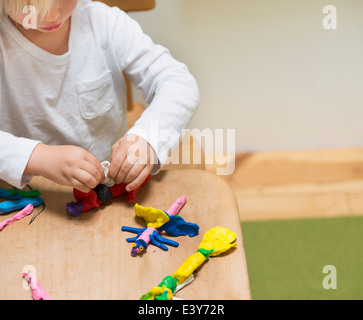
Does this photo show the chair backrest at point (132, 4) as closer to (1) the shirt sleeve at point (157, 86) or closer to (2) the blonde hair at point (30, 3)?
(1) the shirt sleeve at point (157, 86)

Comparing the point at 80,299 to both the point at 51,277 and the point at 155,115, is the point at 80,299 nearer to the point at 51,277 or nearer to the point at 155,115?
the point at 51,277

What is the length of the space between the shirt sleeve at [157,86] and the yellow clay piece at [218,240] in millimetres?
128

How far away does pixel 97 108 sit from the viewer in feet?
2.42

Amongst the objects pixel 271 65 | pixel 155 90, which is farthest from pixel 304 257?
pixel 155 90

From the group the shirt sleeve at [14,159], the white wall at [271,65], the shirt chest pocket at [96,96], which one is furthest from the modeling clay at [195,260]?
the white wall at [271,65]

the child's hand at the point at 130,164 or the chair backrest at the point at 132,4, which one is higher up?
the chair backrest at the point at 132,4

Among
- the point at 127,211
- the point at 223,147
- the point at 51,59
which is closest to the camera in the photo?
the point at 127,211

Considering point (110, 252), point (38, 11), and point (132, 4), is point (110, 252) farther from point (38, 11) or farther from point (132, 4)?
point (132, 4)

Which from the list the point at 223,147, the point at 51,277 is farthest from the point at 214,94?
the point at 51,277

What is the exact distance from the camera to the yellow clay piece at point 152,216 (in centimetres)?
51

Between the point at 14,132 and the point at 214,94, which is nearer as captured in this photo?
the point at 14,132

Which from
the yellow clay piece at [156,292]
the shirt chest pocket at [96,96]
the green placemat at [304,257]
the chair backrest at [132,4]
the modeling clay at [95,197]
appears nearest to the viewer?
the yellow clay piece at [156,292]

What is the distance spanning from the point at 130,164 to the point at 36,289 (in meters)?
0.17

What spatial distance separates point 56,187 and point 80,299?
18cm
